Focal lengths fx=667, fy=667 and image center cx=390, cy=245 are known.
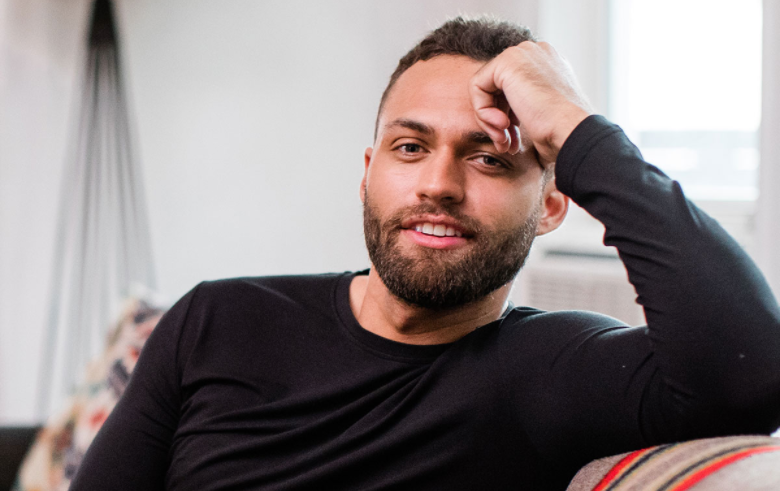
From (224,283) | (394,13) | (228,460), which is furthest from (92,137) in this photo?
(228,460)

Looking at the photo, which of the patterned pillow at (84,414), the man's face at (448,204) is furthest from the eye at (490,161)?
the patterned pillow at (84,414)

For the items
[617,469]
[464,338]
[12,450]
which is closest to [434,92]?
[464,338]

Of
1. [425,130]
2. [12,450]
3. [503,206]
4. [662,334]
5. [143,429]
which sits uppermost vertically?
[425,130]

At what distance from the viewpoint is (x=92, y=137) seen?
3104mm

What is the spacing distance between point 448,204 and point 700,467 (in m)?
0.51

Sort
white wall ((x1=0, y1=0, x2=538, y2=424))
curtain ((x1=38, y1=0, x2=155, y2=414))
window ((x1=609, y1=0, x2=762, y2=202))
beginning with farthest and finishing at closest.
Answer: curtain ((x1=38, y1=0, x2=155, y2=414)), white wall ((x1=0, y1=0, x2=538, y2=424)), window ((x1=609, y1=0, x2=762, y2=202))

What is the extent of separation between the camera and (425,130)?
1.12 metres

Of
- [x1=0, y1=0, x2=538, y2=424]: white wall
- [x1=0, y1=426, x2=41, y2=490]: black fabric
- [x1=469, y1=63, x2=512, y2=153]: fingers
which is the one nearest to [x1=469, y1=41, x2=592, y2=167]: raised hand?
[x1=469, y1=63, x2=512, y2=153]: fingers

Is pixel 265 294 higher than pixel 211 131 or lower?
lower

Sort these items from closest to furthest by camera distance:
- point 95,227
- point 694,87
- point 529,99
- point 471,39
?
point 529,99 < point 471,39 < point 694,87 < point 95,227

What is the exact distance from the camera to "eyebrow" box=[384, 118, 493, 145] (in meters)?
1.09

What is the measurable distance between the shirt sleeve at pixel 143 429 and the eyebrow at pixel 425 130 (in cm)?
52

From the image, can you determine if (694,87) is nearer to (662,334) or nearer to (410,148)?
(410,148)

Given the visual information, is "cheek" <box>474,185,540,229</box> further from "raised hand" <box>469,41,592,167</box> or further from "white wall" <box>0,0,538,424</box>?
"white wall" <box>0,0,538,424</box>
